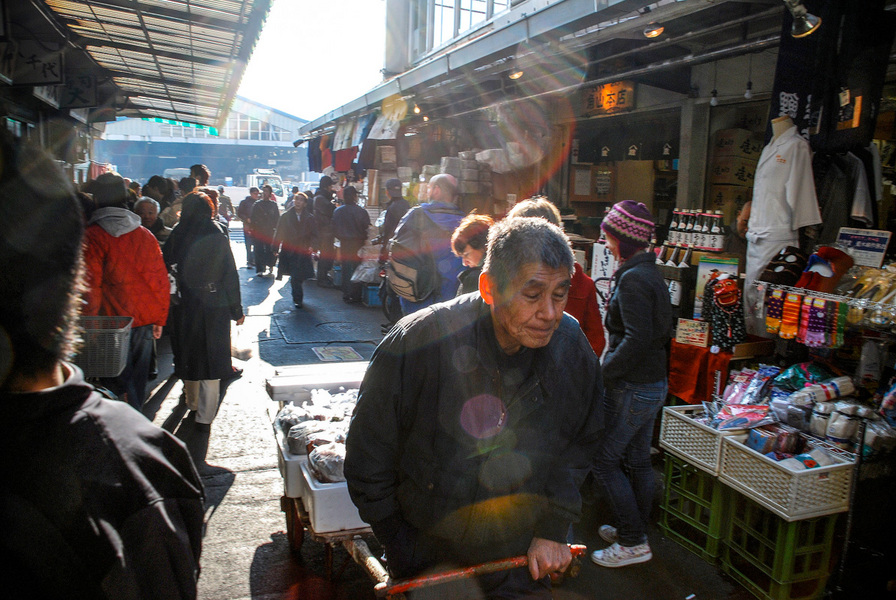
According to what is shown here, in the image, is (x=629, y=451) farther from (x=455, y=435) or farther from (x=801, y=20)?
(x=801, y=20)

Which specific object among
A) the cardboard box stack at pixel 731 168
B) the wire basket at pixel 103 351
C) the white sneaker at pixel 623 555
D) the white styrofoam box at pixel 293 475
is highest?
the cardboard box stack at pixel 731 168

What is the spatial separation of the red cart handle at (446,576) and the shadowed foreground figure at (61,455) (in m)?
0.77

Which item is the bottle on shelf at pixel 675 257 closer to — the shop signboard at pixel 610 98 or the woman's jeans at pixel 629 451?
the woman's jeans at pixel 629 451

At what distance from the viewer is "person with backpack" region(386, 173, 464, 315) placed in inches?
214

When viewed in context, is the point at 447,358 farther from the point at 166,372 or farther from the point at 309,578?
the point at 166,372

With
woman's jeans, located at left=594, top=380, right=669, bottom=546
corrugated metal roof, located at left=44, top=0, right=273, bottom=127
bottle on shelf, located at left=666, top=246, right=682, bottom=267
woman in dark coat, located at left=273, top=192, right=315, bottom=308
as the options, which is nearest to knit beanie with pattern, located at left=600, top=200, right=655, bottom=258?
woman's jeans, located at left=594, top=380, right=669, bottom=546

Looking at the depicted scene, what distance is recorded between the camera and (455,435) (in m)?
2.04

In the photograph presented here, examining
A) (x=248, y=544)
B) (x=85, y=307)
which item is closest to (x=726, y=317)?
(x=248, y=544)

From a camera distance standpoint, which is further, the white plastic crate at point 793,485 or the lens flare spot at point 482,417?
the white plastic crate at point 793,485

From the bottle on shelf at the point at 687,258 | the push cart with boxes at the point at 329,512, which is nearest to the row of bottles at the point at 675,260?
the bottle on shelf at the point at 687,258

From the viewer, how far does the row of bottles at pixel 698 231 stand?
5621 millimetres

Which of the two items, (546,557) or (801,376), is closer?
(546,557)

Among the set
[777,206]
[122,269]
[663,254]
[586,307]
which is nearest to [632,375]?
[586,307]

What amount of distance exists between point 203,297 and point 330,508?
10.2ft
